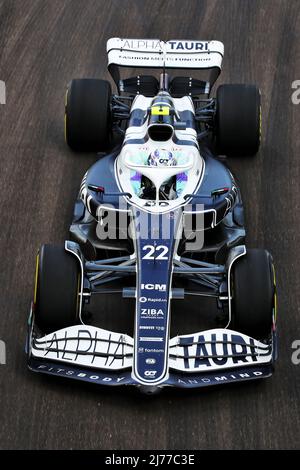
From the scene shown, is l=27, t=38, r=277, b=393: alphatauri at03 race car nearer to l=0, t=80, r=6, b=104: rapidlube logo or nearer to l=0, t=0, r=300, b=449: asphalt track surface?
l=0, t=0, r=300, b=449: asphalt track surface

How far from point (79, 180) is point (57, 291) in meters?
2.88

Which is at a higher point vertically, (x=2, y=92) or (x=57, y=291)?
(x=2, y=92)

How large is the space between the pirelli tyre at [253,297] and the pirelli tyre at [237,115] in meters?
2.76

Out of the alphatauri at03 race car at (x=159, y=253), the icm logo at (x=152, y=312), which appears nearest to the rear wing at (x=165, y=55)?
the alphatauri at03 race car at (x=159, y=253)

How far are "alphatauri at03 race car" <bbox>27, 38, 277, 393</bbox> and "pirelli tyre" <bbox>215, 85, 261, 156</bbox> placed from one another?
0.01m

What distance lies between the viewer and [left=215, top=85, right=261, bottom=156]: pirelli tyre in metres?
11.0

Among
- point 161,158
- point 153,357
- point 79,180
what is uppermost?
point 79,180

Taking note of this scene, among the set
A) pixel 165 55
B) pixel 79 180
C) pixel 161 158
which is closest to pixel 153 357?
pixel 161 158

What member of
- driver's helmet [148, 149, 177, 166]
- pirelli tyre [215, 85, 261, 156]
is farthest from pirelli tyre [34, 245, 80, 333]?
pirelli tyre [215, 85, 261, 156]

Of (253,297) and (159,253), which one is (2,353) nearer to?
(159,253)

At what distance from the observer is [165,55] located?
36.6 feet

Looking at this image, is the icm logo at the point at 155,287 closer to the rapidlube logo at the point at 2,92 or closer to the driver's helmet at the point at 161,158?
the driver's helmet at the point at 161,158

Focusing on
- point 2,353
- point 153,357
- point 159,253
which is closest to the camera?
Result: point 153,357
